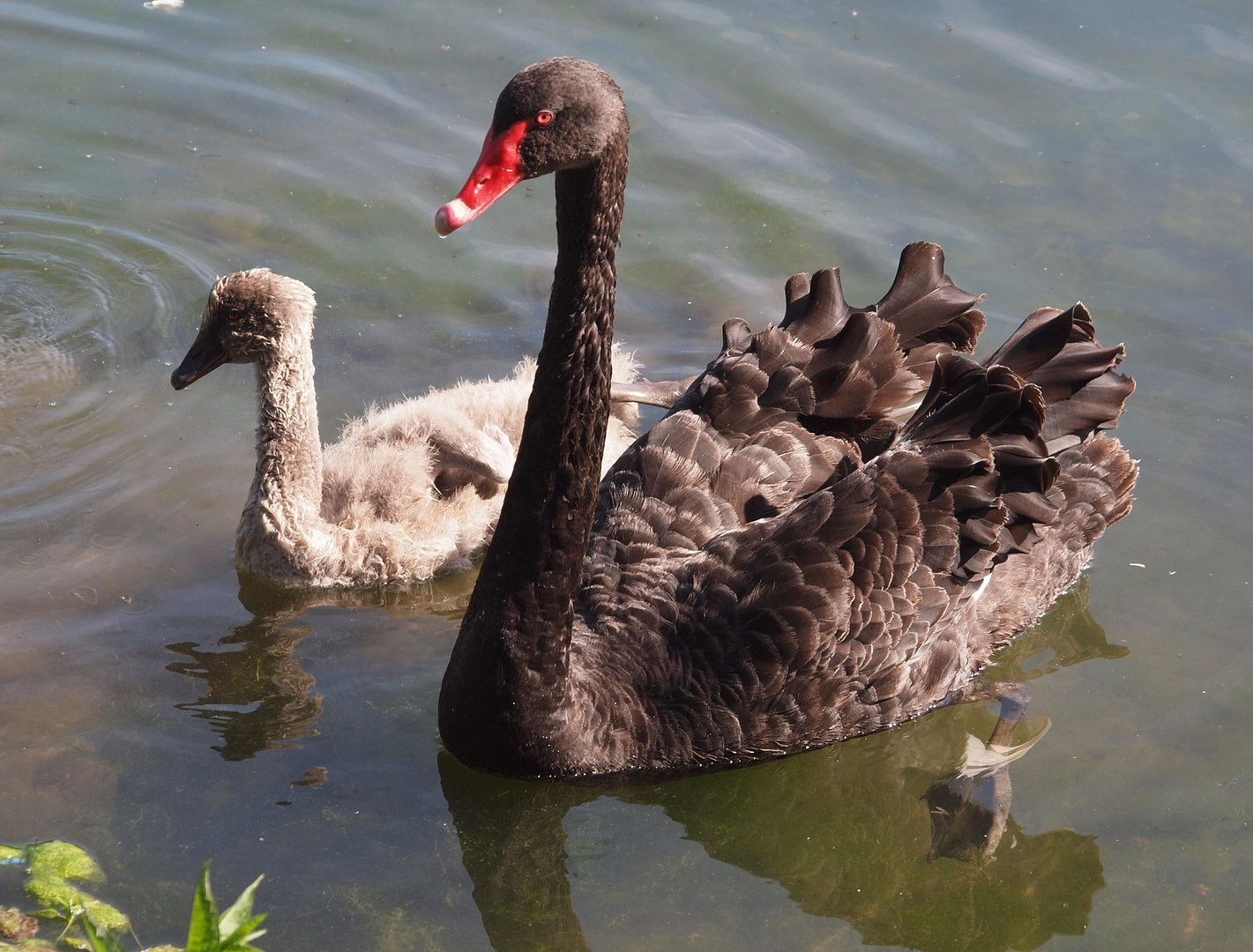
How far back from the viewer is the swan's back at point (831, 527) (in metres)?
4.06

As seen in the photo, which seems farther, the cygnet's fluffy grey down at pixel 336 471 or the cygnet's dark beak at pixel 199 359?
the cygnet's dark beak at pixel 199 359

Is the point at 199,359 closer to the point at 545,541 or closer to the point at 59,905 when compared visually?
the point at 545,541

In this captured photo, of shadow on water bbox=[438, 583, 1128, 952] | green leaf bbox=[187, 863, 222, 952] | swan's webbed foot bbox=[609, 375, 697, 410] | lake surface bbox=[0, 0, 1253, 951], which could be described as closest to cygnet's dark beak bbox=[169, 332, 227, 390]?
lake surface bbox=[0, 0, 1253, 951]

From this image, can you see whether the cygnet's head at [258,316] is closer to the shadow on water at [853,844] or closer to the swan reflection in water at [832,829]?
the swan reflection in water at [832,829]

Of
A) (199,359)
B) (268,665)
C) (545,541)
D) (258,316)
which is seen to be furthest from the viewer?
(199,359)

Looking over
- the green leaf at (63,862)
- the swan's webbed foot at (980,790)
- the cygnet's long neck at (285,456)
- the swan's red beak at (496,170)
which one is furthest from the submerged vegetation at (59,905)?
the swan's webbed foot at (980,790)

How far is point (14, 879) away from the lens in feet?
12.1

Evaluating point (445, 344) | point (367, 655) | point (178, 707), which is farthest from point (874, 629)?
point (445, 344)

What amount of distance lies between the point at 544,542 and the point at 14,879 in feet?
5.45

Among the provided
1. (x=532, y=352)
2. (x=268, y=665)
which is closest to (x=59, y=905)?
(x=268, y=665)

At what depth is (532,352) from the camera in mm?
6273

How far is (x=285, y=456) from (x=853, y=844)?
7.81ft

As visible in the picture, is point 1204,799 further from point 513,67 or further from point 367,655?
point 513,67

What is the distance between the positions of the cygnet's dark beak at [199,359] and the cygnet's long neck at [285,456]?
176 mm
